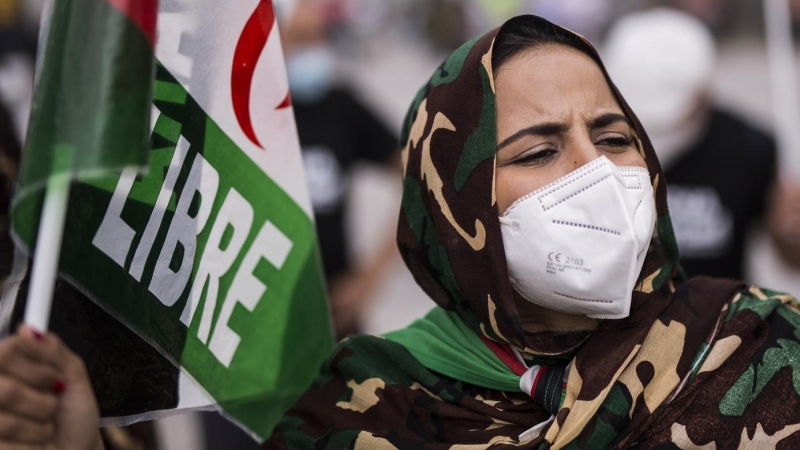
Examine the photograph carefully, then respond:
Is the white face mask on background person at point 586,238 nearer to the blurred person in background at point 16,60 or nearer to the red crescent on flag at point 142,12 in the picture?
the red crescent on flag at point 142,12

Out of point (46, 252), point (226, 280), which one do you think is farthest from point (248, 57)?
point (46, 252)

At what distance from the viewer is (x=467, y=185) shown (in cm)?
251

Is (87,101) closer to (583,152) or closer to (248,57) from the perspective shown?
(248,57)

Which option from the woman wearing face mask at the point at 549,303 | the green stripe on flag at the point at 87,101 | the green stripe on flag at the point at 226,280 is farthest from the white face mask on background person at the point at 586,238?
the green stripe on flag at the point at 87,101

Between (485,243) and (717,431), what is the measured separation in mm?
610

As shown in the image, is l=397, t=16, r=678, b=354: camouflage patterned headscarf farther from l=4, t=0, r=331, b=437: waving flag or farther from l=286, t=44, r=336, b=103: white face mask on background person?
l=286, t=44, r=336, b=103: white face mask on background person

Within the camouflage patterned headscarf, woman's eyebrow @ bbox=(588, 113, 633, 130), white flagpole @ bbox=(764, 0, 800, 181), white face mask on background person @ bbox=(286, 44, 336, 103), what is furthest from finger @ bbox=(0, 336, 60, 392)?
white flagpole @ bbox=(764, 0, 800, 181)

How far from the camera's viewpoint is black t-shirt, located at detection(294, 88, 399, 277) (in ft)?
19.0

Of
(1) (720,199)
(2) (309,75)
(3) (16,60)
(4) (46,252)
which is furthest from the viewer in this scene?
(3) (16,60)

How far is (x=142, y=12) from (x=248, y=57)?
785mm

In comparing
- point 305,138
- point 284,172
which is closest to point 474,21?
point 305,138

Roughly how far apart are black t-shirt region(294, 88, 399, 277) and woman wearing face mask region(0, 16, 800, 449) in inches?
119

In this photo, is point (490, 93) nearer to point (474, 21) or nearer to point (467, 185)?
point (467, 185)

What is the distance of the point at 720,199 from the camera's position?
516 centimetres
